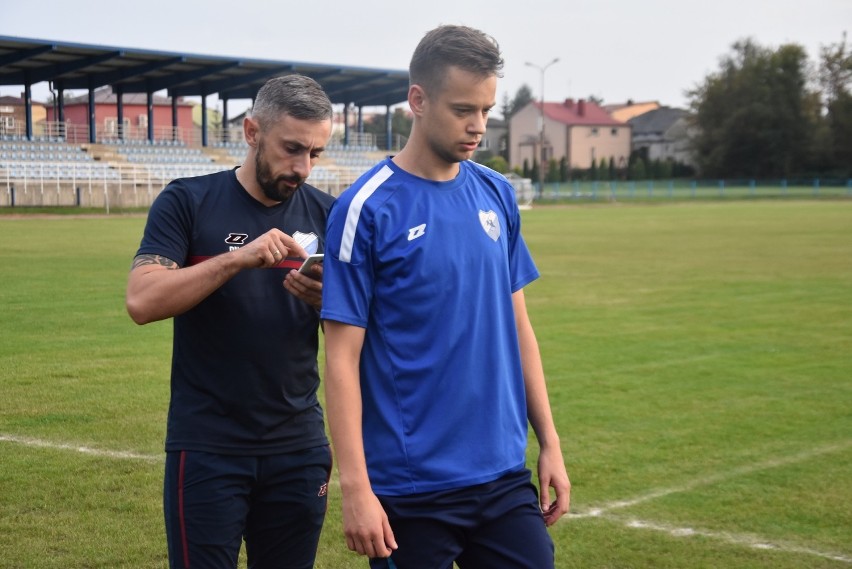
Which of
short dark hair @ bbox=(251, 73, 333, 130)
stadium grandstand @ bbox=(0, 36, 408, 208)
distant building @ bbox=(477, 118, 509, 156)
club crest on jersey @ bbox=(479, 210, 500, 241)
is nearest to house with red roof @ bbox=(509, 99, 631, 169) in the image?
distant building @ bbox=(477, 118, 509, 156)

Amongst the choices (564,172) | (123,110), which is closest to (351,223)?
(123,110)

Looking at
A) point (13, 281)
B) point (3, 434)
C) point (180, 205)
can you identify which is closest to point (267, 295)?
point (180, 205)

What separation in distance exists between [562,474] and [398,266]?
841 mm

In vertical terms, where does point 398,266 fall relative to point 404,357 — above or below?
above

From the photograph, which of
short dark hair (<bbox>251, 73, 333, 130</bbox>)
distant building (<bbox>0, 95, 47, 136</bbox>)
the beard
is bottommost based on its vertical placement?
the beard

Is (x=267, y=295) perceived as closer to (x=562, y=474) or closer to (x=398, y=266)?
(x=398, y=266)

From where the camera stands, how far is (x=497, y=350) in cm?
315

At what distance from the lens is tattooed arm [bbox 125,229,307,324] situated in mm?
3418

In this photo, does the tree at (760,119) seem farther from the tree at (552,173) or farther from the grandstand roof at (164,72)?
the grandstand roof at (164,72)

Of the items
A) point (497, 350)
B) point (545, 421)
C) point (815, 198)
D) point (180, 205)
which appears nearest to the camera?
point (497, 350)

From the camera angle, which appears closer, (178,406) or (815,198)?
(178,406)

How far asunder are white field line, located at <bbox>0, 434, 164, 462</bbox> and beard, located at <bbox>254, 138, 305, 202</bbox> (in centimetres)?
401

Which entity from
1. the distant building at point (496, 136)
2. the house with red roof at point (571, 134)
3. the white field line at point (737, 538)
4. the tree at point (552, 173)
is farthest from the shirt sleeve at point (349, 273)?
→ the distant building at point (496, 136)

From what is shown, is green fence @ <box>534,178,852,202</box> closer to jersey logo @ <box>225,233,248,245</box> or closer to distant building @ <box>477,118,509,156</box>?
distant building @ <box>477,118,509,156</box>
